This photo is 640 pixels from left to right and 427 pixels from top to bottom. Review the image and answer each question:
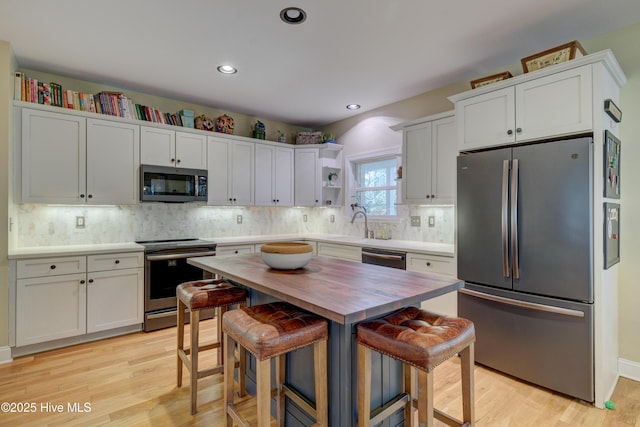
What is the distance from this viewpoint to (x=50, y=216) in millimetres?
3324

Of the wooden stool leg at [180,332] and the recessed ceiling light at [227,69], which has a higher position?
the recessed ceiling light at [227,69]

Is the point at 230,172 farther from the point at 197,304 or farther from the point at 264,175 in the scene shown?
the point at 197,304

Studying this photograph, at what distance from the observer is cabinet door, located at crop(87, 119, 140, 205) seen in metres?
3.30

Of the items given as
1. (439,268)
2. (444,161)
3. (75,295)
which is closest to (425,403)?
(439,268)

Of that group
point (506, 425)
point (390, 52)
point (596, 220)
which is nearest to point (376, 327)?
point (506, 425)

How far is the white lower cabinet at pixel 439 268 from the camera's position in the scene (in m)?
2.91

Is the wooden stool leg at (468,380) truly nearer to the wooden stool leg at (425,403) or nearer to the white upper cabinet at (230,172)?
the wooden stool leg at (425,403)

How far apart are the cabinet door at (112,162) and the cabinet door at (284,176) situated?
70.3 inches

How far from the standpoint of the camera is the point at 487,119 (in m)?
2.63

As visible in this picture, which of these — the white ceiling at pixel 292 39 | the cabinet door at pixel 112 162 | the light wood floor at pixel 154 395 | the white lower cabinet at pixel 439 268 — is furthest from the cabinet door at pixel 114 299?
the white lower cabinet at pixel 439 268

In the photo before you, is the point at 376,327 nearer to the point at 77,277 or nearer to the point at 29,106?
the point at 77,277

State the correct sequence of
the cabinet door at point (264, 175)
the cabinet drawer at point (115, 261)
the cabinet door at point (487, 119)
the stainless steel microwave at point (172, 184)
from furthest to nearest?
1. the cabinet door at point (264, 175)
2. the stainless steel microwave at point (172, 184)
3. the cabinet drawer at point (115, 261)
4. the cabinet door at point (487, 119)

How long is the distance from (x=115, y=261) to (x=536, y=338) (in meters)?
3.73

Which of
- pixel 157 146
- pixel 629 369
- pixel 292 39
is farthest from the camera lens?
pixel 157 146
